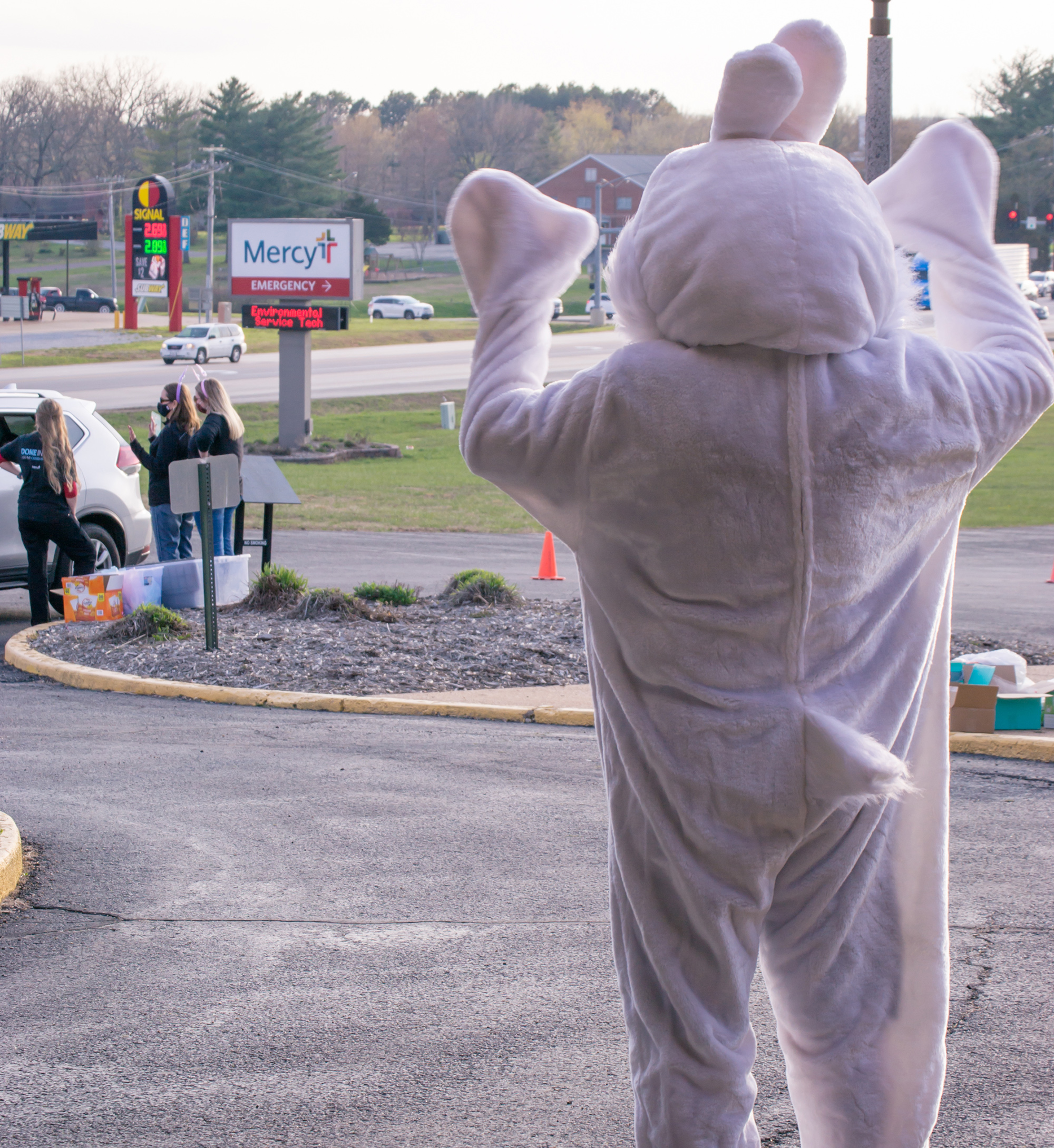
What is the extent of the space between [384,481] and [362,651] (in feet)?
45.2

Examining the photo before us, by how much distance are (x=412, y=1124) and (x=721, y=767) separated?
1821 mm

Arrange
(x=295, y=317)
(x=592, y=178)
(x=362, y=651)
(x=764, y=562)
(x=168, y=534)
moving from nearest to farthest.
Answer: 1. (x=764, y=562)
2. (x=362, y=651)
3. (x=168, y=534)
4. (x=295, y=317)
5. (x=592, y=178)

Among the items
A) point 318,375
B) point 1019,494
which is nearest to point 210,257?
point 318,375

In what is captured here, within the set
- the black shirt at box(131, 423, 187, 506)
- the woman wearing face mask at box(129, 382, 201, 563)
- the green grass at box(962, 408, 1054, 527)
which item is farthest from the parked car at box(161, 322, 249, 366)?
the black shirt at box(131, 423, 187, 506)

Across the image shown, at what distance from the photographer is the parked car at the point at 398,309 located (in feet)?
222

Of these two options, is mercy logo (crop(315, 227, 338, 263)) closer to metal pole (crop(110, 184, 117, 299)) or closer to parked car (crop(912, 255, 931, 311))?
parked car (crop(912, 255, 931, 311))

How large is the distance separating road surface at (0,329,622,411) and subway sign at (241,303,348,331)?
19.2 ft

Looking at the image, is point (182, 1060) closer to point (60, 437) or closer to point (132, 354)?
point (60, 437)

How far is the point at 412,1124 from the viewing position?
336cm

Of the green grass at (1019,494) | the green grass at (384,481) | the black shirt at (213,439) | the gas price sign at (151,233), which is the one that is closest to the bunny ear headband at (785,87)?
the green grass at (384,481)

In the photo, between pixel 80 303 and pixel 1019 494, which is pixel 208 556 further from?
pixel 80 303

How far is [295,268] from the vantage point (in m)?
28.8

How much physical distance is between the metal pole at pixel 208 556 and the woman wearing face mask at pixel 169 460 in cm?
172

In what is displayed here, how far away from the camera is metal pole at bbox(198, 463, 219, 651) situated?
375 inches
